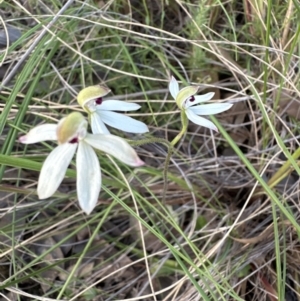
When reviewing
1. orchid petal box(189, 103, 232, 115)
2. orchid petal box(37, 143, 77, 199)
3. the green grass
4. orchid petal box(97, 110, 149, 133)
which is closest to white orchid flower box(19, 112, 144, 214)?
orchid petal box(37, 143, 77, 199)

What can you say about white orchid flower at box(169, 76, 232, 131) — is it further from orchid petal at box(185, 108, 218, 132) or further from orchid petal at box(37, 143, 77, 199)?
orchid petal at box(37, 143, 77, 199)

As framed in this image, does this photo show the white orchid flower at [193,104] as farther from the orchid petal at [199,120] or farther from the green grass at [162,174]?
the green grass at [162,174]

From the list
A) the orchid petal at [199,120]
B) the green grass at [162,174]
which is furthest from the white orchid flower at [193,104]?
the green grass at [162,174]

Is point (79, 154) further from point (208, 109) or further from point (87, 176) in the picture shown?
point (208, 109)

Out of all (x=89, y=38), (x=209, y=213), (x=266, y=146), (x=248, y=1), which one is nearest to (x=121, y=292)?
(x=209, y=213)

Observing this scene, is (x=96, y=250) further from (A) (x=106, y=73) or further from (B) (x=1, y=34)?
(B) (x=1, y=34)
